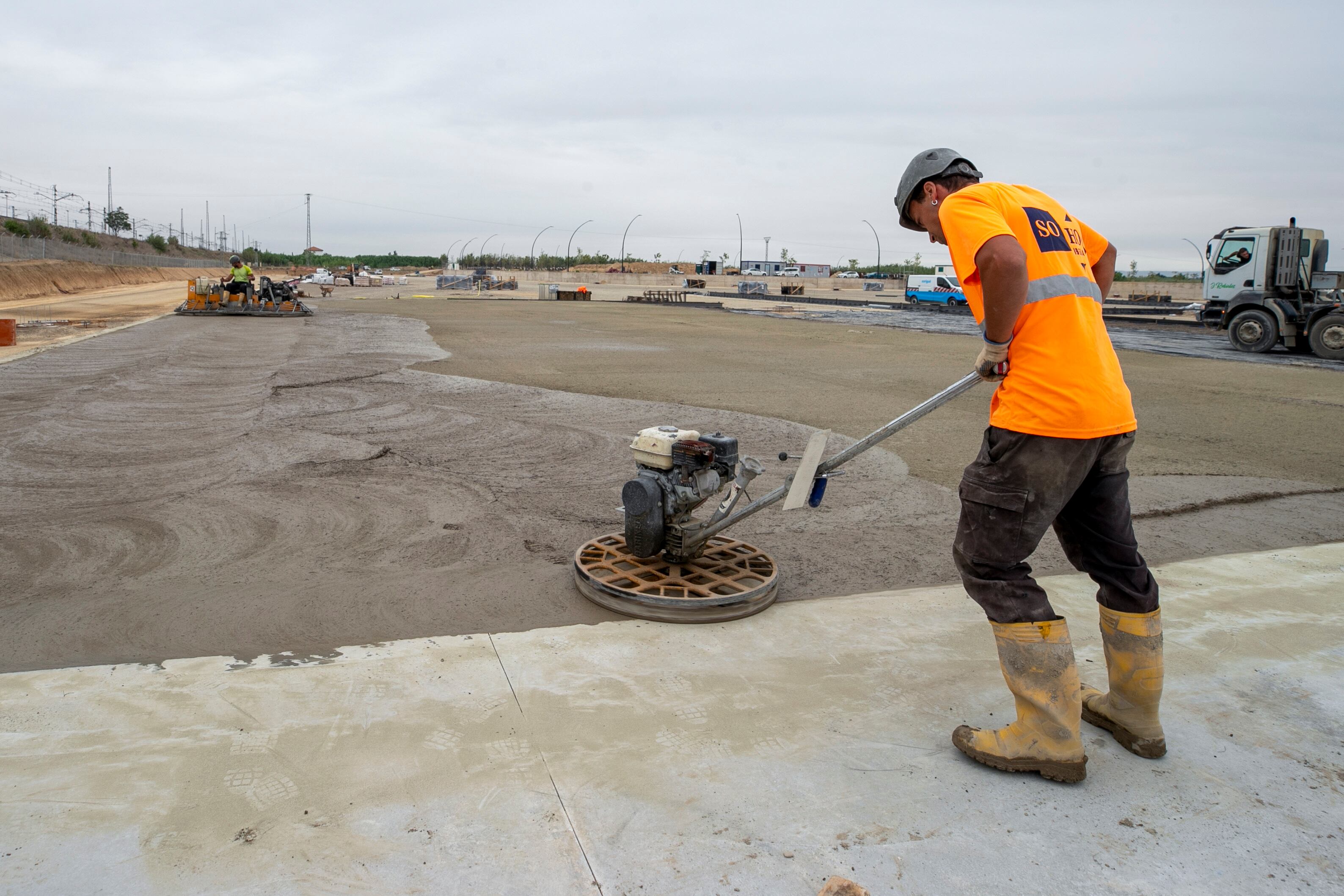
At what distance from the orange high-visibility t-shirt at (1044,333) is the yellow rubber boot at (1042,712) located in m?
0.61

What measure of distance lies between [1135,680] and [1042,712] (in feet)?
1.30

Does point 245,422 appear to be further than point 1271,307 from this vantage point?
No

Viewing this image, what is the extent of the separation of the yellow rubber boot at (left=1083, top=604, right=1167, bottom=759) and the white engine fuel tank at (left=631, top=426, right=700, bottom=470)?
1.78m

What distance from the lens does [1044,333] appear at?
254cm

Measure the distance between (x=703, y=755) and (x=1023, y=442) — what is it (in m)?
1.32

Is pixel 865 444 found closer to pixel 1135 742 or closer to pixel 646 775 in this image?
pixel 1135 742

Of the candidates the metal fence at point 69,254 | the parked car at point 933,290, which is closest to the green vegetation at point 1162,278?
the parked car at point 933,290

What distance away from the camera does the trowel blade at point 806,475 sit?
3.26 m

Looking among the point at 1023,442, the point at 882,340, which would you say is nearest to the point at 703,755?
the point at 1023,442

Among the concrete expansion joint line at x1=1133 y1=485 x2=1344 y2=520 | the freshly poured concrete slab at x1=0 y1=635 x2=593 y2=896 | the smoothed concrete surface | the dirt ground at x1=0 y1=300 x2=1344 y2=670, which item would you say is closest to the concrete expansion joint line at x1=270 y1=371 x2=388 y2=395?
the dirt ground at x1=0 y1=300 x2=1344 y2=670

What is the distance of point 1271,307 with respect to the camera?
60.7ft

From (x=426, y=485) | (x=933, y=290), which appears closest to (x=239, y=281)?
A: (x=426, y=485)

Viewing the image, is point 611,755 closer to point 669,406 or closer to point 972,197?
point 972,197

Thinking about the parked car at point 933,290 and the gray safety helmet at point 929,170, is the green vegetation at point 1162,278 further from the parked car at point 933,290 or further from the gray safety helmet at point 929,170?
the gray safety helmet at point 929,170
